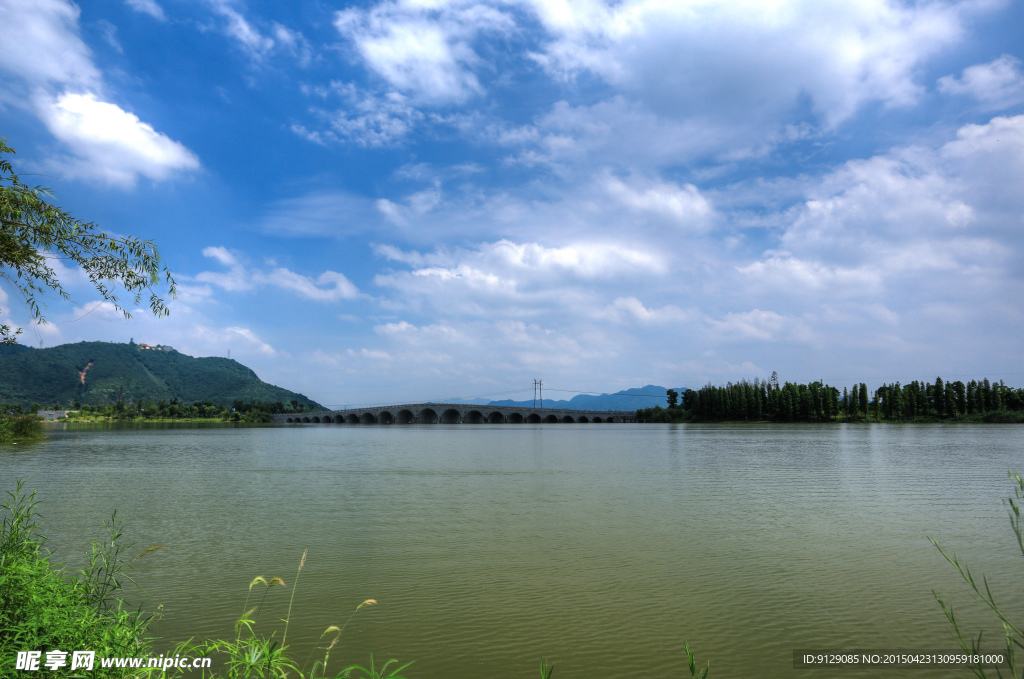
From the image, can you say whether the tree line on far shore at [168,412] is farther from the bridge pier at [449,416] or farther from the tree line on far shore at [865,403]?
the tree line on far shore at [865,403]

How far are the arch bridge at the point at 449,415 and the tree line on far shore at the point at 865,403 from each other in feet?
127

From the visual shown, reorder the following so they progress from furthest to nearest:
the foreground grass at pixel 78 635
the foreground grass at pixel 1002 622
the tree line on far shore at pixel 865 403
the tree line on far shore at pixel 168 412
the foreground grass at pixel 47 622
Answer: the tree line on far shore at pixel 168 412 < the tree line on far shore at pixel 865 403 < the foreground grass at pixel 47 622 < the foreground grass at pixel 78 635 < the foreground grass at pixel 1002 622

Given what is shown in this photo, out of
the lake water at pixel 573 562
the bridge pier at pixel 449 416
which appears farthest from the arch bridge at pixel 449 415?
the lake water at pixel 573 562

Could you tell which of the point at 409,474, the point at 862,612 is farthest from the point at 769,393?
the point at 862,612

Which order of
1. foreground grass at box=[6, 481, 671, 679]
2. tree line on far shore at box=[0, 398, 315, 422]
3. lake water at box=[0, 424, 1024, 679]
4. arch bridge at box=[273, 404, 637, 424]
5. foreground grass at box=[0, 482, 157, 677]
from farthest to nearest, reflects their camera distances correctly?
1. arch bridge at box=[273, 404, 637, 424]
2. tree line on far shore at box=[0, 398, 315, 422]
3. lake water at box=[0, 424, 1024, 679]
4. foreground grass at box=[0, 482, 157, 677]
5. foreground grass at box=[6, 481, 671, 679]

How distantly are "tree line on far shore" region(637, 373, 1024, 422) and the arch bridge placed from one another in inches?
1520

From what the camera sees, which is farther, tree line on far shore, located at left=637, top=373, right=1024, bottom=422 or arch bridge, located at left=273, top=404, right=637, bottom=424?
arch bridge, located at left=273, top=404, right=637, bottom=424

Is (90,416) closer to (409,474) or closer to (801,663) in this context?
(409,474)

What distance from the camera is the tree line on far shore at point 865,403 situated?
4710 inches

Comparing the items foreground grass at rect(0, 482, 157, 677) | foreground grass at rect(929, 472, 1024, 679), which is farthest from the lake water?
foreground grass at rect(0, 482, 157, 677)

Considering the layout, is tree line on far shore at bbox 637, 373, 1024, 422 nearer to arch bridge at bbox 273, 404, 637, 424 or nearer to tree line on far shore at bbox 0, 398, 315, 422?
arch bridge at bbox 273, 404, 637, 424

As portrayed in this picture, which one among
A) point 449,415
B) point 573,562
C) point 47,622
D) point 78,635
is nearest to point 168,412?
point 449,415

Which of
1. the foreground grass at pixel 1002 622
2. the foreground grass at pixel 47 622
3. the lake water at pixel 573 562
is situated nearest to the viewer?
the foreground grass at pixel 1002 622

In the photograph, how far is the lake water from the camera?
822 centimetres
